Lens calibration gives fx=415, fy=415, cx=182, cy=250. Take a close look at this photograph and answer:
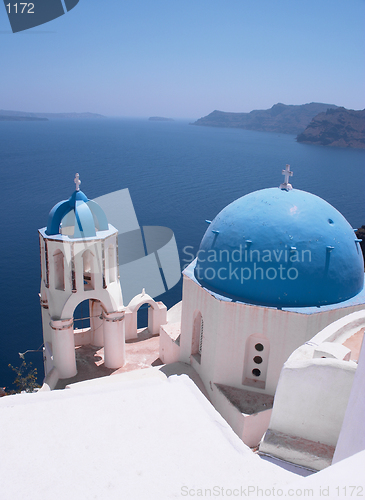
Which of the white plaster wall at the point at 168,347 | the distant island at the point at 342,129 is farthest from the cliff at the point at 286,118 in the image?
the white plaster wall at the point at 168,347

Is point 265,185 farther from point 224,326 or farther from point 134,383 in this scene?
point 134,383

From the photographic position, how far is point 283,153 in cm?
10125

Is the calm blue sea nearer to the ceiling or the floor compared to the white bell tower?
nearer to the floor

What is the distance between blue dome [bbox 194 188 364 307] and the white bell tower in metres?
3.76

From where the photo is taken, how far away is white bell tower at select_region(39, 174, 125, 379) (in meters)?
13.0

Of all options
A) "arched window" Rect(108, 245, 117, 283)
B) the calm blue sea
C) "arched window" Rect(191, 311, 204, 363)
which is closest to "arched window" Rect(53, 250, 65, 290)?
"arched window" Rect(108, 245, 117, 283)

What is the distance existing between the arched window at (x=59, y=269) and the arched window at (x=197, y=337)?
4616mm

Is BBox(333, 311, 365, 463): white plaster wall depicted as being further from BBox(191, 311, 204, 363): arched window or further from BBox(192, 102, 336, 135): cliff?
BBox(192, 102, 336, 135): cliff

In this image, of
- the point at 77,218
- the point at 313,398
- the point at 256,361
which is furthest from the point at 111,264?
the point at 313,398

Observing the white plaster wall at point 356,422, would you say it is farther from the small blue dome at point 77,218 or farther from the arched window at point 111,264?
the arched window at point 111,264

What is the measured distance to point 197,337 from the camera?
13109mm

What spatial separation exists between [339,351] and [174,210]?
143 ft

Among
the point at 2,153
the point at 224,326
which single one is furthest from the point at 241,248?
the point at 2,153

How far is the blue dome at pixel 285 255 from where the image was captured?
35.4 feet
